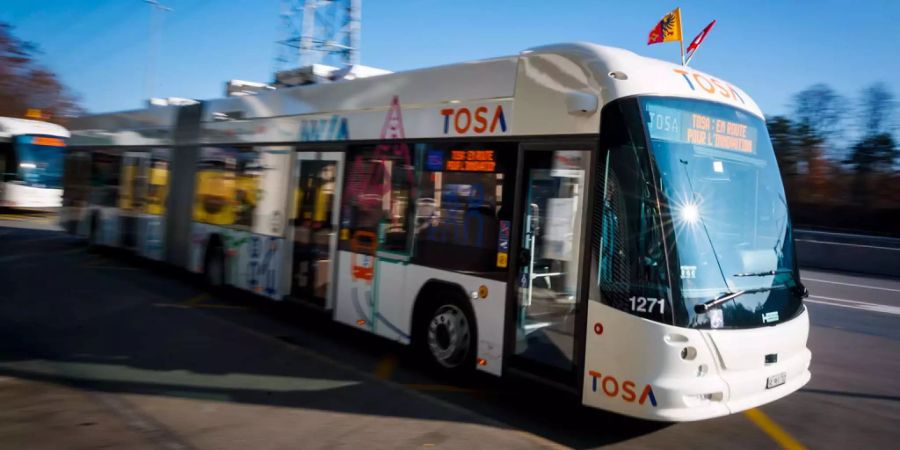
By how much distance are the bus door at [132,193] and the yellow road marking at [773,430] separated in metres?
11.8

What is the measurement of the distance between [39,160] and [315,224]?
71.6ft

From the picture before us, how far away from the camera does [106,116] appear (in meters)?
15.6

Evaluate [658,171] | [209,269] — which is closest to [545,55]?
[658,171]

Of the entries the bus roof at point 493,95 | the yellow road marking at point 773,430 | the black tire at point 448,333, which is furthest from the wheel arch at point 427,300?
the yellow road marking at point 773,430

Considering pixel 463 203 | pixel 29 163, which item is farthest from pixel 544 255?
pixel 29 163

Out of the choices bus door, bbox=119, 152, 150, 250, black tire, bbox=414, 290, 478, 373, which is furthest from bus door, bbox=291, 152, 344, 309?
bus door, bbox=119, 152, 150, 250

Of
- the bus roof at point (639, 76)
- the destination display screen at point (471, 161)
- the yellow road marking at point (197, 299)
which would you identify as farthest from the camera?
the yellow road marking at point (197, 299)

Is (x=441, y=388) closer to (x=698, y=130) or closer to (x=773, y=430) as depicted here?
(x=773, y=430)

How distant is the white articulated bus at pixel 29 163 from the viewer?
2498cm

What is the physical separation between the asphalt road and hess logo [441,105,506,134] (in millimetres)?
2373

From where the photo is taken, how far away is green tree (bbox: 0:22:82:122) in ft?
150

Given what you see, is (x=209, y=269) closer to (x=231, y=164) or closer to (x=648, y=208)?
(x=231, y=164)

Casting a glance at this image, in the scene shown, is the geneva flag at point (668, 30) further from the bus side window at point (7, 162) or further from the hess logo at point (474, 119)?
the bus side window at point (7, 162)

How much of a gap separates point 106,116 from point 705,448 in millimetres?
15078
